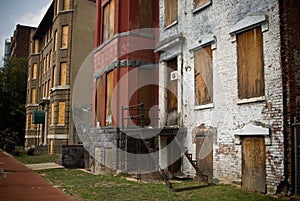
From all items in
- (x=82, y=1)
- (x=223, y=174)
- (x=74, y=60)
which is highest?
(x=82, y=1)

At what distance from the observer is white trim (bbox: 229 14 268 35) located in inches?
369

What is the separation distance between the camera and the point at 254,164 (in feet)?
31.0

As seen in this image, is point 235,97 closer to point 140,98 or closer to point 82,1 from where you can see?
point 140,98

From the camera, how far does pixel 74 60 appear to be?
28.3 m

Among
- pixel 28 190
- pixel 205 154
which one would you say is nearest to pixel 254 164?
pixel 205 154

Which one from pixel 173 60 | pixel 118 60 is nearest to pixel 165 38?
pixel 173 60

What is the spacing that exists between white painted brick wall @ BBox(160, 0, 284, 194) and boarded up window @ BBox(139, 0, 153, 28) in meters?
2.10

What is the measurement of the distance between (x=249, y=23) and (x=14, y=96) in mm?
39561

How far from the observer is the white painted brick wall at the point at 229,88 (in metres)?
8.91

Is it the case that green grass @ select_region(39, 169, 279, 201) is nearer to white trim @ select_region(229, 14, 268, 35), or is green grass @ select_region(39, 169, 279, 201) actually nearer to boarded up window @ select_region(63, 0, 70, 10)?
white trim @ select_region(229, 14, 268, 35)

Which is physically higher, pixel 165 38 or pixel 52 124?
pixel 165 38

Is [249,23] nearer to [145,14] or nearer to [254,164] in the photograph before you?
[254,164]

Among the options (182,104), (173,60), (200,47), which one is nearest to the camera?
(200,47)

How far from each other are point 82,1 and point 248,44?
2204 cm
